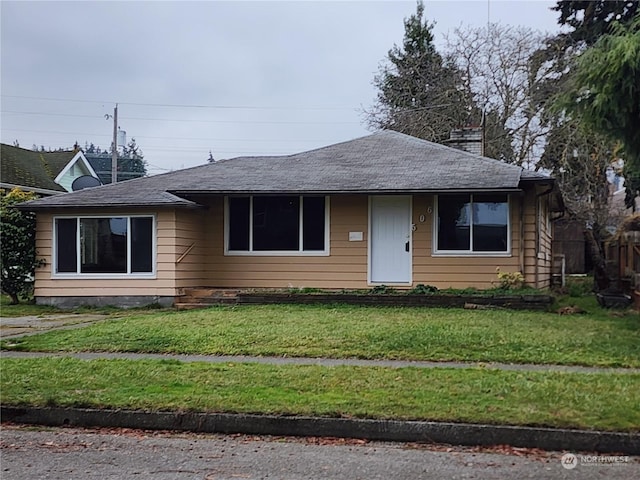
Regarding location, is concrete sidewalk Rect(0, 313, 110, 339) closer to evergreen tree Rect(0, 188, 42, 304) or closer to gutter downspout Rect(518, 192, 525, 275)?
evergreen tree Rect(0, 188, 42, 304)

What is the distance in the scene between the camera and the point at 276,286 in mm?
15984

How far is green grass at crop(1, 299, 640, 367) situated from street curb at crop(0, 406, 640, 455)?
2.77m

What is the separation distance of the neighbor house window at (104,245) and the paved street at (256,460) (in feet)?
32.6

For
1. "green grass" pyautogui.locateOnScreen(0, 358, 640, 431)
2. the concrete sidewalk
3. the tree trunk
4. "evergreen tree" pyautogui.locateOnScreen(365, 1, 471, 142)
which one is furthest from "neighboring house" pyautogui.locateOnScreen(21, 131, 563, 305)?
"evergreen tree" pyautogui.locateOnScreen(365, 1, 471, 142)

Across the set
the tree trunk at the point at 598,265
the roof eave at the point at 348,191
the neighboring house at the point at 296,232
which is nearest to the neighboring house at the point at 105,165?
the tree trunk at the point at 598,265

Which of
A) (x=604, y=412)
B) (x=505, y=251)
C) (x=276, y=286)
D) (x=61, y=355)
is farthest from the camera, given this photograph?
(x=276, y=286)

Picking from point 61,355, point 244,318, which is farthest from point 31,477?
point 244,318

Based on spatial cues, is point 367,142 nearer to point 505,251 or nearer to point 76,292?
point 505,251

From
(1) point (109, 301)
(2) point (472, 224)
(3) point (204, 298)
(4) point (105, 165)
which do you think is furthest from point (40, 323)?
(4) point (105, 165)

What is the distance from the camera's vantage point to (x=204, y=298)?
1500 centimetres

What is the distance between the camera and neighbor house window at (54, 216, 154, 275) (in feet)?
50.4

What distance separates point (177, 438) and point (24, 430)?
1.47 meters

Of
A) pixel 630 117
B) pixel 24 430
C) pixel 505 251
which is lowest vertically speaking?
pixel 24 430

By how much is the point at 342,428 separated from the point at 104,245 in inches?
456
